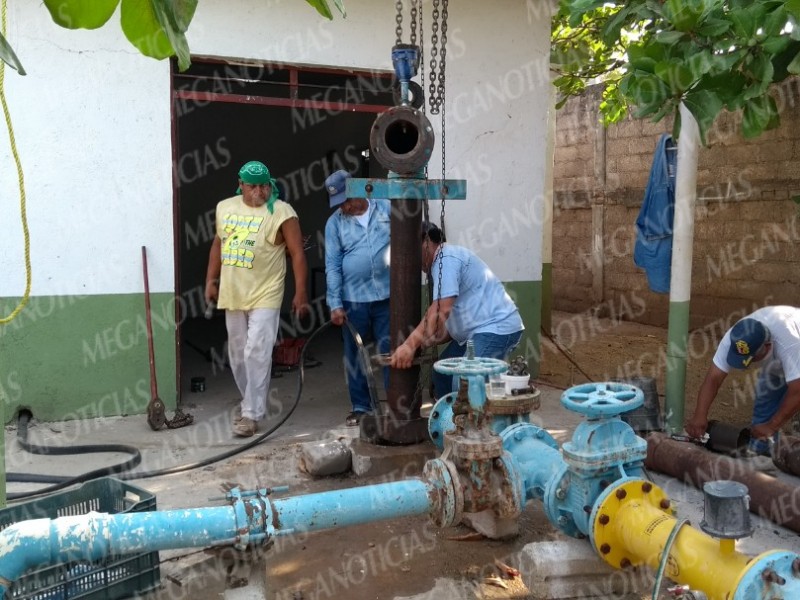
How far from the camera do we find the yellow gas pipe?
225cm

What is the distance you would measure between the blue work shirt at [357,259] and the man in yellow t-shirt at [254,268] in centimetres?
24

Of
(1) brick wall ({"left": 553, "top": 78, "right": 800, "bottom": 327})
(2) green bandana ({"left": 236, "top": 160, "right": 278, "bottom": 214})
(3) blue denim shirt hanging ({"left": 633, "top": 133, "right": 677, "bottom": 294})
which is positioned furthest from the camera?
(1) brick wall ({"left": 553, "top": 78, "right": 800, "bottom": 327})

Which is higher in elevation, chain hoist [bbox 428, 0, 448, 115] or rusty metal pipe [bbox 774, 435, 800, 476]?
chain hoist [bbox 428, 0, 448, 115]

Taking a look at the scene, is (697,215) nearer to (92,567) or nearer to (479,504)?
(479,504)

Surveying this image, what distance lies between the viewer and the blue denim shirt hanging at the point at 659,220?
5648 millimetres

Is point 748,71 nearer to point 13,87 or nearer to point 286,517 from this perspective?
point 286,517

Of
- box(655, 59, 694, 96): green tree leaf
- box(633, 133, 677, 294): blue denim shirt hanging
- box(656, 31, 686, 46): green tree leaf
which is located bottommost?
box(633, 133, 677, 294): blue denim shirt hanging

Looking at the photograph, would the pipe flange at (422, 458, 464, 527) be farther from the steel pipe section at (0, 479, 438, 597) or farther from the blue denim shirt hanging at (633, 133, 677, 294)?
the blue denim shirt hanging at (633, 133, 677, 294)

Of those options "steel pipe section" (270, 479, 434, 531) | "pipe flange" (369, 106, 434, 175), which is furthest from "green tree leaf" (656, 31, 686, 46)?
"steel pipe section" (270, 479, 434, 531)

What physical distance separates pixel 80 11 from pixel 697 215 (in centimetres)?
921

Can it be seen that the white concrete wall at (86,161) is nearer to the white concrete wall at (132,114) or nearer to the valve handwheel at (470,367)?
the white concrete wall at (132,114)

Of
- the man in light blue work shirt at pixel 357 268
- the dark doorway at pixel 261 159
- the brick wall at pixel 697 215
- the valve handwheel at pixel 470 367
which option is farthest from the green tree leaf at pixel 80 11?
the dark doorway at pixel 261 159

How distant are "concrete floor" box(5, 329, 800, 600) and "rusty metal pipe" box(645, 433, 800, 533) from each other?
0.26 feet

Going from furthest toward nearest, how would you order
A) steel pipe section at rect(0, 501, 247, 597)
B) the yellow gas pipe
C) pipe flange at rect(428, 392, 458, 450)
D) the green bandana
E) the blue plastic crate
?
1. the green bandana
2. pipe flange at rect(428, 392, 458, 450)
3. the blue plastic crate
4. the yellow gas pipe
5. steel pipe section at rect(0, 501, 247, 597)
